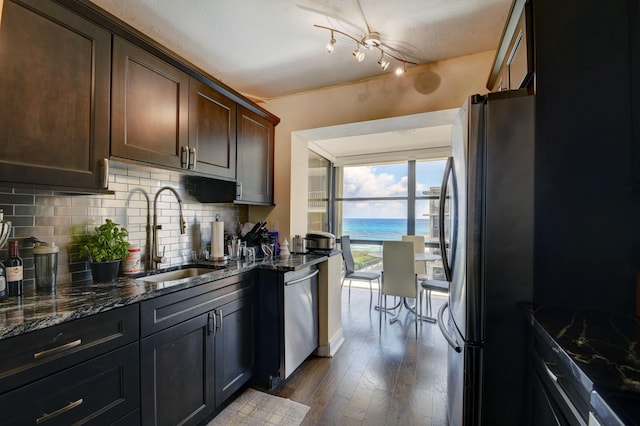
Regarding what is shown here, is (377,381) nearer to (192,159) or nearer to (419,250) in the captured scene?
(192,159)

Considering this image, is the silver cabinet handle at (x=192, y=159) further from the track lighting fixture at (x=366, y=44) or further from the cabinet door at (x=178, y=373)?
the track lighting fixture at (x=366, y=44)

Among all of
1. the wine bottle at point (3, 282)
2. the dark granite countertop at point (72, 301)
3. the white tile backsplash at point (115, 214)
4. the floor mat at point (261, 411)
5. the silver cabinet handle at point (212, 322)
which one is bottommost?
the floor mat at point (261, 411)

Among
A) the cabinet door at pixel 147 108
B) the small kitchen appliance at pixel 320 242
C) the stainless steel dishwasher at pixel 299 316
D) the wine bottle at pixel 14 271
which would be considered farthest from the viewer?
the small kitchen appliance at pixel 320 242

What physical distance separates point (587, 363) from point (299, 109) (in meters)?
2.80

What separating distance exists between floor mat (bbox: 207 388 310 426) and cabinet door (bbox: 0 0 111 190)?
1.58 metres

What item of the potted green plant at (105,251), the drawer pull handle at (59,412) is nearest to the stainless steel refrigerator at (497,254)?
the drawer pull handle at (59,412)

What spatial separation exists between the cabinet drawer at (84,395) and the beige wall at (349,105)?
5.97 ft

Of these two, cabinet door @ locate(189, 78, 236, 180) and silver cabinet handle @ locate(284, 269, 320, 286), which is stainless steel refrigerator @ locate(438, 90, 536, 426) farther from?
cabinet door @ locate(189, 78, 236, 180)

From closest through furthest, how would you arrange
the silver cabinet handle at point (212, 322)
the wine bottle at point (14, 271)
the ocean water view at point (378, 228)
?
the wine bottle at point (14, 271) → the silver cabinet handle at point (212, 322) → the ocean water view at point (378, 228)

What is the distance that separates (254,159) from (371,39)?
1418 mm

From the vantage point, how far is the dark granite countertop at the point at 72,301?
37.6 inches

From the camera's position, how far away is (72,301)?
117 cm

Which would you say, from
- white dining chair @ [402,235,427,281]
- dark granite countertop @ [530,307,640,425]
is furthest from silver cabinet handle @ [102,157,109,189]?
white dining chair @ [402,235,427,281]

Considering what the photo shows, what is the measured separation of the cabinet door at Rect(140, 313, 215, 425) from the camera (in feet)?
4.34
